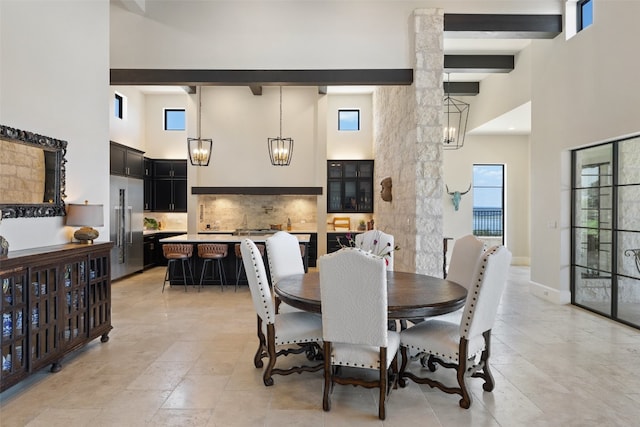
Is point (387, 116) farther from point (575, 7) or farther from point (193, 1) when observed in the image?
point (193, 1)

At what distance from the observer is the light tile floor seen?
252 cm

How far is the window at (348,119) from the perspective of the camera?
9.77 meters

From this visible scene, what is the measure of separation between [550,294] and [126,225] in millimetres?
7286

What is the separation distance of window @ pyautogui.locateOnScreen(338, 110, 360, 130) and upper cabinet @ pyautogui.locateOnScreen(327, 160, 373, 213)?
912 mm

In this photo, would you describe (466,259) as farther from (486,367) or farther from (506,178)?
(506,178)

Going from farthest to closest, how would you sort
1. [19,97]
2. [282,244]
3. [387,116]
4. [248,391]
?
1. [387,116]
2. [282,244]
3. [19,97]
4. [248,391]

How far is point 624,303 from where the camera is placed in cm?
464

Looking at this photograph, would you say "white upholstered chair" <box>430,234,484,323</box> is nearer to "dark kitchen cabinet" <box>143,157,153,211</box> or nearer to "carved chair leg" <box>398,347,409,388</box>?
"carved chair leg" <box>398,347,409,388</box>

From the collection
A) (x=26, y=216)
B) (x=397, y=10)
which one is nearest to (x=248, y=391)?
(x=26, y=216)

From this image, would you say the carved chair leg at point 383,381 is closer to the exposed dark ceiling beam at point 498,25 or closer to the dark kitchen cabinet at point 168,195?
the exposed dark ceiling beam at point 498,25

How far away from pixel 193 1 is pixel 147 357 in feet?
14.9

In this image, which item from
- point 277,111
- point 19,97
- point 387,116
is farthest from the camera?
point 277,111

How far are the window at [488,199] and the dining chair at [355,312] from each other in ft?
25.8

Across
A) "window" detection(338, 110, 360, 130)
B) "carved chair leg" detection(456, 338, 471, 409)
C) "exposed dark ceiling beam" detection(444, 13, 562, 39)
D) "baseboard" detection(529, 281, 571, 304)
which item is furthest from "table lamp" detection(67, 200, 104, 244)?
"window" detection(338, 110, 360, 130)
